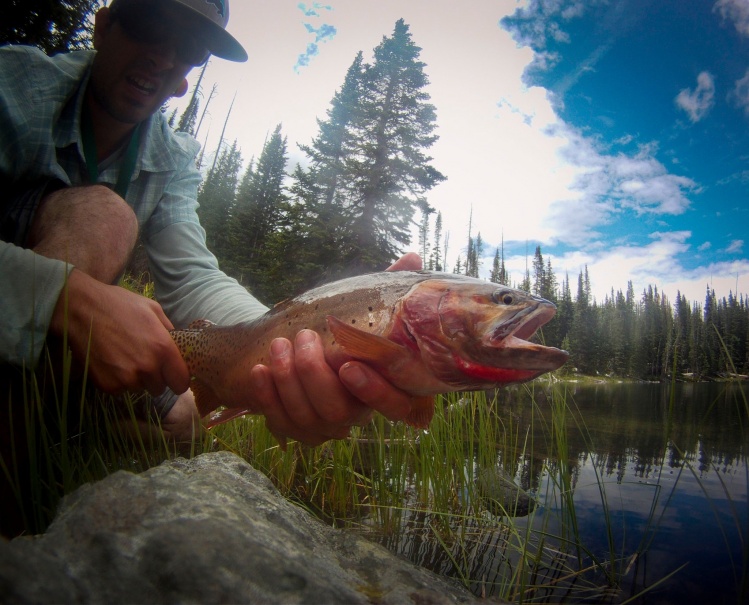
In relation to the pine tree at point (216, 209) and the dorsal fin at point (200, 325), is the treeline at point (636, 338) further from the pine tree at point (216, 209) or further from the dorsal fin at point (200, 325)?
the dorsal fin at point (200, 325)

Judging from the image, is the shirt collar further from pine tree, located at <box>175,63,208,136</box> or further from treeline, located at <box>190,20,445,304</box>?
pine tree, located at <box>175,63,208,136</box>

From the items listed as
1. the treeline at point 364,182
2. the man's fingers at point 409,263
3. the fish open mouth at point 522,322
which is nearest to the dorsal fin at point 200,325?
the man's fingers at point 409,263

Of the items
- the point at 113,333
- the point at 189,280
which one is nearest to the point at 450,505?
the point at 189,280

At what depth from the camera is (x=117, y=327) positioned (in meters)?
1.89

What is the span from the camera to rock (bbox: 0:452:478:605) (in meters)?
0.82

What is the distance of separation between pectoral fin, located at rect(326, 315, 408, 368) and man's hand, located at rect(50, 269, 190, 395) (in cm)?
88

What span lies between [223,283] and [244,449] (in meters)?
1.88

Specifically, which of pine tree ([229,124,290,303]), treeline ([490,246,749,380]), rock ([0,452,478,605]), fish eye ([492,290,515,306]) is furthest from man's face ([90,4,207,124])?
treeline ([490,246,749,380])

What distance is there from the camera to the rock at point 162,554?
32.1 inches

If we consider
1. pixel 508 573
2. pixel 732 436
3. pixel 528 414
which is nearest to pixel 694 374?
pixel 732 436

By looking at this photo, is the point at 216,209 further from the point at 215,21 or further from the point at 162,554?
the point at 162,554

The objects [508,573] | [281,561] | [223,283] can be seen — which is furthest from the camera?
[223,283]

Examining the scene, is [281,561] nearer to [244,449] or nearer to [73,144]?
[73,144]

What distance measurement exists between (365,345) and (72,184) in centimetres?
249
